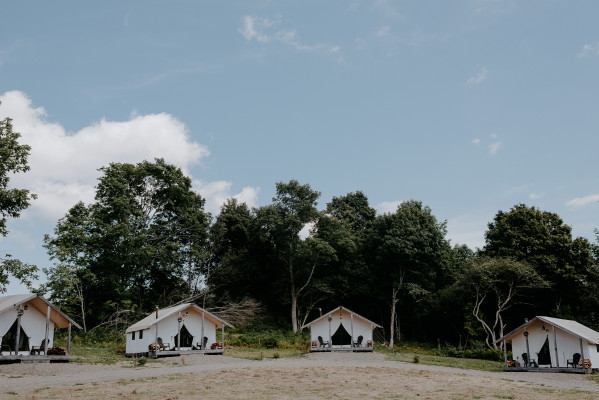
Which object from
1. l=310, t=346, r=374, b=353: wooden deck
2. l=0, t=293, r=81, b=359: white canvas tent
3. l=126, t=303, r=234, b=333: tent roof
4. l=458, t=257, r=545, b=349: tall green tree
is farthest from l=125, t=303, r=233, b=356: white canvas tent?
l=458, t=257, r=545, b=349: tall green tree

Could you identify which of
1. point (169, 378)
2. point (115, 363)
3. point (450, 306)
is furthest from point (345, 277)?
point (169, 378)

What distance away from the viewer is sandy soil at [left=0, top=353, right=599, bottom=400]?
14.4 metres

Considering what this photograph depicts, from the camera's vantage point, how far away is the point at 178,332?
2997 cm

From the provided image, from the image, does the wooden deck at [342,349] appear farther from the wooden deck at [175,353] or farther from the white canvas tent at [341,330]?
the wooden deck at [175,353]

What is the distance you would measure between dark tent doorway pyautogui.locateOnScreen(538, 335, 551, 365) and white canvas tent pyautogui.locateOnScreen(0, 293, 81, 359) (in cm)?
2385

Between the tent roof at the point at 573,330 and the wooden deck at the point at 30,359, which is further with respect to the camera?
the tent roof at the point at 573,330

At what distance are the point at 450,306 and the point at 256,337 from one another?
15859mm

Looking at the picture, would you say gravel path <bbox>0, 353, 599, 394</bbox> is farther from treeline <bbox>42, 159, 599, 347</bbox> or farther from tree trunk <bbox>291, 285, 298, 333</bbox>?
tree trunk <bbox>291, 285, 298, 333</bbox>

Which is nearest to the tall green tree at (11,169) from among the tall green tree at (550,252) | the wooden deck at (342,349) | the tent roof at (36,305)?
the tent roof at (36,305)

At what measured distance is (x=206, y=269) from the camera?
150ft

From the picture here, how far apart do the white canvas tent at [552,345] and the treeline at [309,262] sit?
9294mm

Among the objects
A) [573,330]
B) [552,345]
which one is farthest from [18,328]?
[573,330]

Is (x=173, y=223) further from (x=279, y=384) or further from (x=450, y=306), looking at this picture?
(x=279, y=384)

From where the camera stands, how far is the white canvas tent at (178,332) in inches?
1161
